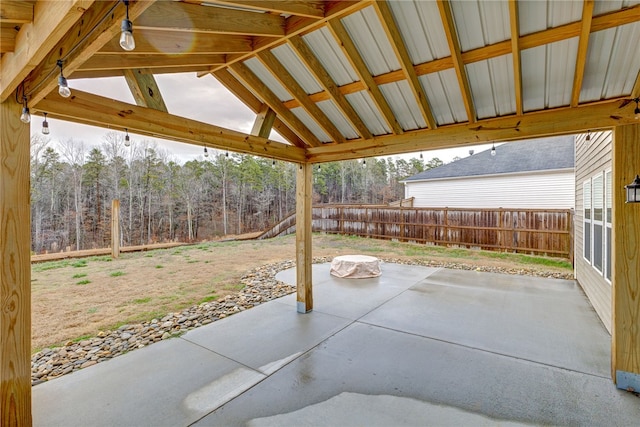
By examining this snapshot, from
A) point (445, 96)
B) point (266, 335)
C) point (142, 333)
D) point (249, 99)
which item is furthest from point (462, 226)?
point (142, 333)

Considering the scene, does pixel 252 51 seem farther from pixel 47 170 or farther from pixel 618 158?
pixel 47 170

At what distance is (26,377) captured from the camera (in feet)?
6.95

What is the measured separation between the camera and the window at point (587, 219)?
5.26 metres

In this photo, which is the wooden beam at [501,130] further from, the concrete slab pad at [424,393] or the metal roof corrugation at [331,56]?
the concrete slab pad at [424,393]

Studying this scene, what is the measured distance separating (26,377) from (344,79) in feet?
12.2

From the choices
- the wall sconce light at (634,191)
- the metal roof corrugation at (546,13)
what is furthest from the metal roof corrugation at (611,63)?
the wall sconce light at (634,191)

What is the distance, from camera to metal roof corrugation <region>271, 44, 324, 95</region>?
9.88ft

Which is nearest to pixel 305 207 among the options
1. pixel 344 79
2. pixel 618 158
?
pixel 344 79

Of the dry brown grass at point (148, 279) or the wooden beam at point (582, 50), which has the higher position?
the wooden beam at point (582, 50)

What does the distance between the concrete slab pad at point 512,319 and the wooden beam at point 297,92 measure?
2789mm

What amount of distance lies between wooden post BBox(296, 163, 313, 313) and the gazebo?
94 cm

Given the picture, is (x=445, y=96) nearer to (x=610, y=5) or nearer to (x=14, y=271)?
(x=610, y=5)

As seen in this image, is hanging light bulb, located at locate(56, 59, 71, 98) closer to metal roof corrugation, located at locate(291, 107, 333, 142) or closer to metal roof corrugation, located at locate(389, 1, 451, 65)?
metal roof corrugation, located at locate(389, 1, 451, 65)

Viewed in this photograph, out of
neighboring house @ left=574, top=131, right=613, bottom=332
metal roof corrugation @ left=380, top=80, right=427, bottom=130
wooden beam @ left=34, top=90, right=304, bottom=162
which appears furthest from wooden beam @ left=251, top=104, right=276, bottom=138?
neighboring house @ left=574, top=131, right=613, bottom=332
